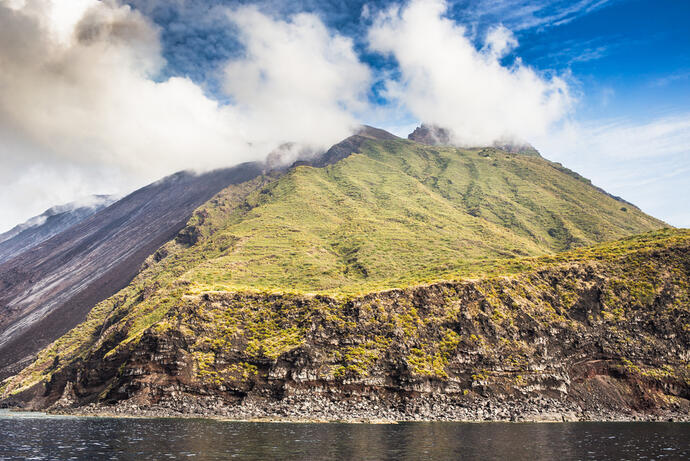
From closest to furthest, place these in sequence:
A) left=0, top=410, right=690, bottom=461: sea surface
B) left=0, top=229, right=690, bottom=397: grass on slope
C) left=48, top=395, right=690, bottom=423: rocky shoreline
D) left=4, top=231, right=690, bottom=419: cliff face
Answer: left=0, top=410, right=690, bottom=461: sea surface
left=48, top=395, right=690, bottom=423: rocky shoreline
left=4, top=231, right=690, bottom=419: cliff face
left=0, top=229, right=690, bottom=397: grass on slope

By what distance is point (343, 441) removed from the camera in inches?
2159

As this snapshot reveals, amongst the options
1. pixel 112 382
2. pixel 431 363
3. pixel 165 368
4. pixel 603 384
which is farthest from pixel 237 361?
pixel 603 384

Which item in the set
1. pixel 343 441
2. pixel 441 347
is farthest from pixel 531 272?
pixel 343 441

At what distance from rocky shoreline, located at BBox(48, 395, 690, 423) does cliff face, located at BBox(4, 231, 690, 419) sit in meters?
0.41

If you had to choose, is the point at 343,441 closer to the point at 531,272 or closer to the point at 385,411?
the point at 385,411

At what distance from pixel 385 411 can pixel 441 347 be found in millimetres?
18912

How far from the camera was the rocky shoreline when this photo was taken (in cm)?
8194

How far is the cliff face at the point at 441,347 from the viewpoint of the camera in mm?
88125

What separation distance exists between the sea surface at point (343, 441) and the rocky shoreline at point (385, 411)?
7230mm

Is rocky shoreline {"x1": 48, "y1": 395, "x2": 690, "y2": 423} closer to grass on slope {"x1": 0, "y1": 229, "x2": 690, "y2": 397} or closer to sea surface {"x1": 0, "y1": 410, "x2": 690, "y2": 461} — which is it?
sea surface {"x1": 0, "y1": 410, "x2": 690, "y2": 461}

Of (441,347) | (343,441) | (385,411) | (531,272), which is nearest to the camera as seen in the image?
(343,441)

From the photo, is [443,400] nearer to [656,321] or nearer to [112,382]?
[656,321]

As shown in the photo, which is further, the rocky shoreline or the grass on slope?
the grass on slope

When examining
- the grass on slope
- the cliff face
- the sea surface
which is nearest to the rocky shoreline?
the cliff face
